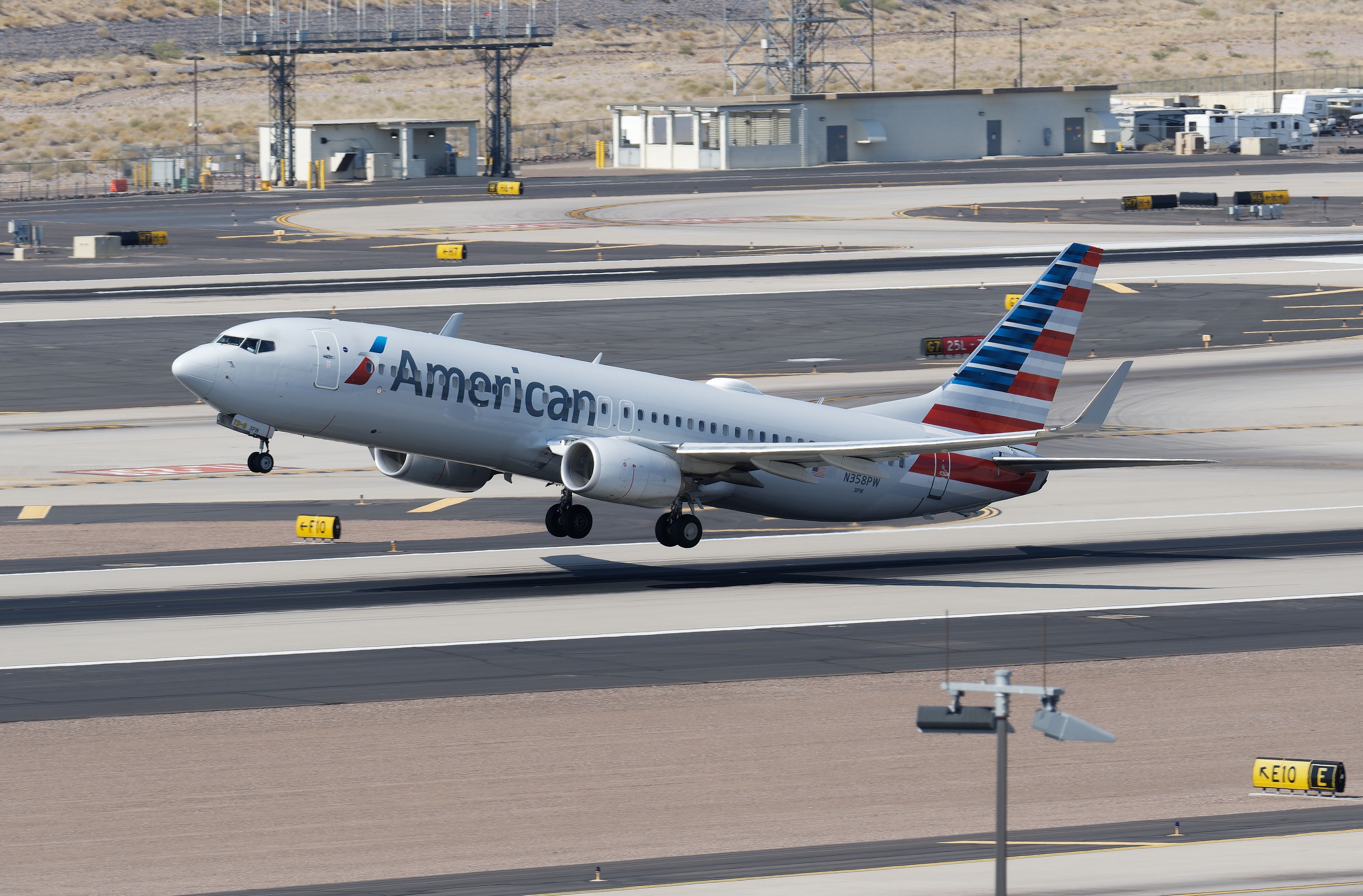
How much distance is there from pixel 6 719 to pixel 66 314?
248ft

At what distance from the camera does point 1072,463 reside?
5047 centimetres

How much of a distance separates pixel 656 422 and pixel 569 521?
3.39 metres

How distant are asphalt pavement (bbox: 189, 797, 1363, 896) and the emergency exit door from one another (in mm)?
22641

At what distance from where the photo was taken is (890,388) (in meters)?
84.4

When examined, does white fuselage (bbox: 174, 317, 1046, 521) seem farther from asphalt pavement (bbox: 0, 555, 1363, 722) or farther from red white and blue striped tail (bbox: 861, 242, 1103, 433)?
asphalt pavement (bbox: 0, 555, 1363, 722)

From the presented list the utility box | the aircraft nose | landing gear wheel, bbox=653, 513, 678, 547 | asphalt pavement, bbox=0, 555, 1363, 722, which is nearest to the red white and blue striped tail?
asphalt pavement, bbox=0, 555, 1363, 722

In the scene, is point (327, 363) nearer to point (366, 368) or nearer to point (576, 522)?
point (366, 368)

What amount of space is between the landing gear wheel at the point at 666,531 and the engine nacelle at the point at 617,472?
1.03 meters

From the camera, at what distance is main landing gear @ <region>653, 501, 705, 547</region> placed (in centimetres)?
4994

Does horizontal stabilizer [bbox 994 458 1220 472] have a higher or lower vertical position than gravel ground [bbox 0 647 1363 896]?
higher

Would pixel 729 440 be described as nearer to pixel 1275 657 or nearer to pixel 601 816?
pixel 1275 657

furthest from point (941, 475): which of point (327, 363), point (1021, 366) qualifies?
point (327, 363)

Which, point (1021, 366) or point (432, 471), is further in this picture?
point (1021, 366)

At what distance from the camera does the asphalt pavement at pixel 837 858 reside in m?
27.1
